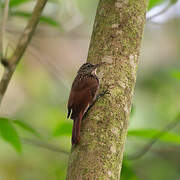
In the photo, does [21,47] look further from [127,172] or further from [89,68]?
[127,172]

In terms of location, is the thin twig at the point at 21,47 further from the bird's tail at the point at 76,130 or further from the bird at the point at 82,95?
the bird's tail at the point at 76,130

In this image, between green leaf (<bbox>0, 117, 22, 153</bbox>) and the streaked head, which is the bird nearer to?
the streaked head

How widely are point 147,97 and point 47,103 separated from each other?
1553 millimetres

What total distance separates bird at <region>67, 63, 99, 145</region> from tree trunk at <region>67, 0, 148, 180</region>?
4cm

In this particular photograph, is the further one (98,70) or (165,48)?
(165,48)

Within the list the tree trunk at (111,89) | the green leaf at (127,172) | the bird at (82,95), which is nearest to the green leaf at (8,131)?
the bird at (82,95)

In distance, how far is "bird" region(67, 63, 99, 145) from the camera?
2273 millimetres

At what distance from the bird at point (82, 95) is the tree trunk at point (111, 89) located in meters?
0.04

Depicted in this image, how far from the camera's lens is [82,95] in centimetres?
252

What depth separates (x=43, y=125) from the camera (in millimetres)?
5910

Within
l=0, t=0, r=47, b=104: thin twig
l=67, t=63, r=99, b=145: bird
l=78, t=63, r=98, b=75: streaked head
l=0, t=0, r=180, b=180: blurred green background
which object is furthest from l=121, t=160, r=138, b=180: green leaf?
l=0, t=0, r=180, b=180: blurred green background

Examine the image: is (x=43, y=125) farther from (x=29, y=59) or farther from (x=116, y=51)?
(x=116, y=51)

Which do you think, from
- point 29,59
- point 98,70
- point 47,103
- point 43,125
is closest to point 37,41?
point 29,59

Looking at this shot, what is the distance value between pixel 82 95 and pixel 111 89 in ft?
0.94
